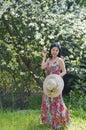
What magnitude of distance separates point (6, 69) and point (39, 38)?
190cm

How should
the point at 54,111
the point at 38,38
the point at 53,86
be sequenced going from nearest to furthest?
the point at 53,86 → the point at 54,111 → the point at 38,38

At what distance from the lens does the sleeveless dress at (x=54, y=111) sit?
727cm

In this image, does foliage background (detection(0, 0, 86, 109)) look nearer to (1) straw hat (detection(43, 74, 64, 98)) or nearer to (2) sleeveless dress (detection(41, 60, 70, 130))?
(2) sleeveless dress (detection(41, 60, 70, 130))

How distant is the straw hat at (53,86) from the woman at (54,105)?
5.3 inches

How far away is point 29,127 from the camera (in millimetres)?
7367

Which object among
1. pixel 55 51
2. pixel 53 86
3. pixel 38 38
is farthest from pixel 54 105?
pixel 38 38

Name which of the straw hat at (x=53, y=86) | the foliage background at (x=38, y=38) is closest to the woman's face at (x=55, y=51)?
the straw hat at (x=53, y=86)

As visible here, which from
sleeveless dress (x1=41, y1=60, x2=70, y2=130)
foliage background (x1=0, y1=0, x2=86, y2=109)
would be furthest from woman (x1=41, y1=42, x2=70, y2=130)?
foliage background (x1=0, y1=0, x2=86, y2=109)

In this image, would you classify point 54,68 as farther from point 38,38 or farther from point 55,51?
point 38,38

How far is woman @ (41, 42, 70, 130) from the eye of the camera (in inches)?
283

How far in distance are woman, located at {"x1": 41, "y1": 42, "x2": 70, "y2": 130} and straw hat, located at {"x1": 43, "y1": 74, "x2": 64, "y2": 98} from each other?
0.13 meters

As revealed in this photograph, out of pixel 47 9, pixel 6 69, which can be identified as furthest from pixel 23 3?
pixel 6 69

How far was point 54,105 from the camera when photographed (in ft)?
23.9

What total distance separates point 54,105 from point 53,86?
1.41 ft
